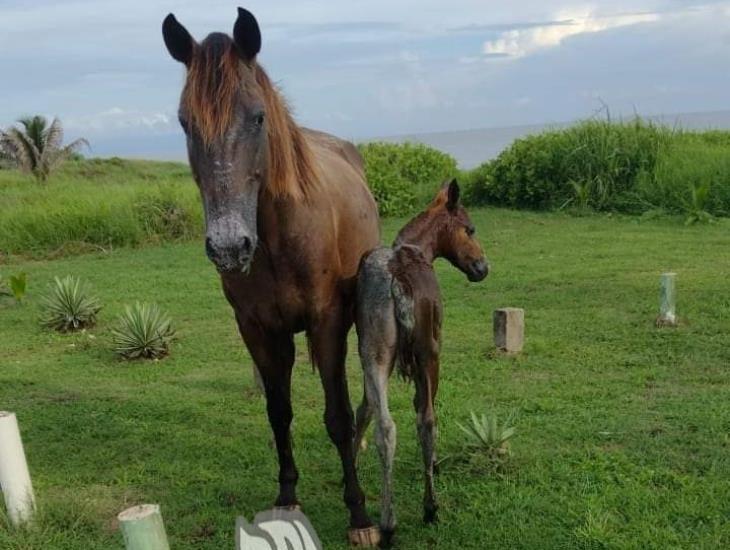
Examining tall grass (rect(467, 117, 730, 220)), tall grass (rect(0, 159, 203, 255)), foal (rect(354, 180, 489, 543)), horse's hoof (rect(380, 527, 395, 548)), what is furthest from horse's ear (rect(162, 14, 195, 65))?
tall grass (rect(467, 117, 730, 220))

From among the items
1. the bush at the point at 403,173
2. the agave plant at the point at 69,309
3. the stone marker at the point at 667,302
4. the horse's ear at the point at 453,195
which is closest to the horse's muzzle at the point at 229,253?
the horse's ear at the point at 453,195

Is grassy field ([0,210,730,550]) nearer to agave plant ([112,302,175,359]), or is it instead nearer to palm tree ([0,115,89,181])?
agave plant ([112,302,175,359])

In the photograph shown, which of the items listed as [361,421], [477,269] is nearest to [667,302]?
[477,269]

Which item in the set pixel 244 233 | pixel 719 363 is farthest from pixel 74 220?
pixel 244 233

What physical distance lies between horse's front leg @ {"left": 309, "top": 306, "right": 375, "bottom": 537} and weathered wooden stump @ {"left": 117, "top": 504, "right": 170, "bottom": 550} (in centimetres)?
109

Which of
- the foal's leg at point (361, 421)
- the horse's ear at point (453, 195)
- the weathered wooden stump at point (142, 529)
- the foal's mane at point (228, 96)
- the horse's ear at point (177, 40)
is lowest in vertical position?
the foal's leg at point (361, 421)

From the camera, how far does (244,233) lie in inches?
107

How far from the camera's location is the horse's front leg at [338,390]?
351cm

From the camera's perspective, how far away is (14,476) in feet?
12.3

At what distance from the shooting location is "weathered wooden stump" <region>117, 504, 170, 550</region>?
2.61 m

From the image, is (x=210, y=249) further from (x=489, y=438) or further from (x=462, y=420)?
(x=462, y=420)

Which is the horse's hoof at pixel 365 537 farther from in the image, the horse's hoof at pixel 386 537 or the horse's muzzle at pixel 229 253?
the horse's muzzle at pixel 229 253

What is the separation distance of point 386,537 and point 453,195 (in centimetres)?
168

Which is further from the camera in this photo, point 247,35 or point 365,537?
point 365,537
